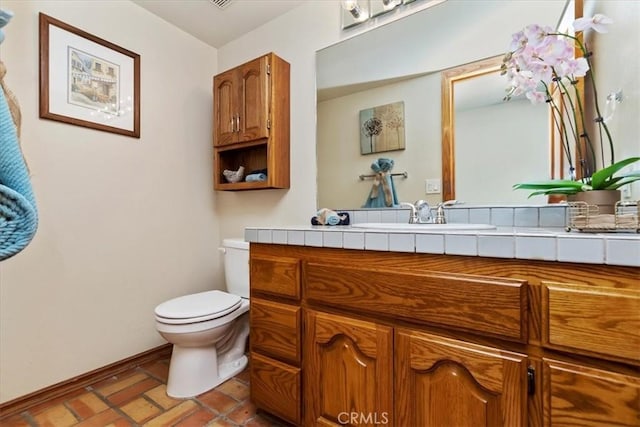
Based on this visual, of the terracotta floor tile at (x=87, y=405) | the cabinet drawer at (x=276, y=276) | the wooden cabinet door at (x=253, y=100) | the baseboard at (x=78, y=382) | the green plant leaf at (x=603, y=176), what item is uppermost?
the wooden cabinet door at (x=253, y=100)

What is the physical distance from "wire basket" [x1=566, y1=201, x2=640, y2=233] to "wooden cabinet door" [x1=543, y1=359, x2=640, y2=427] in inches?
12.4

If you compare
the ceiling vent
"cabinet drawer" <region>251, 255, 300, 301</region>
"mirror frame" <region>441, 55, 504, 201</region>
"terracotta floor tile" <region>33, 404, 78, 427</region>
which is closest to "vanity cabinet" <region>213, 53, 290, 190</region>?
the ceiling vent

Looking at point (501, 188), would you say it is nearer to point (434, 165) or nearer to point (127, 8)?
point (434, 165)

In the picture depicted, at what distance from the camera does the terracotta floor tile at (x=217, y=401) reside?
1372mm

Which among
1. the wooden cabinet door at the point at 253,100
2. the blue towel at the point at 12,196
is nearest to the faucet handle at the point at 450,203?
the wooden cabinet door at the point at 253,100

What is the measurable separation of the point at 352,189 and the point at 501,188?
72 centimetres

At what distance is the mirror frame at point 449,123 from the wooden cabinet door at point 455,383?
742mm

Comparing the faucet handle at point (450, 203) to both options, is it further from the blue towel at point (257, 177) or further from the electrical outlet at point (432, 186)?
the blue towel at point (257, 177)

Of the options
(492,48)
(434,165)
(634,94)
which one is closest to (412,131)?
(434,165)

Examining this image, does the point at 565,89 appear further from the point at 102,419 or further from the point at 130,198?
the point at 102,419

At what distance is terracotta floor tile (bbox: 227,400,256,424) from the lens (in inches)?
51.1

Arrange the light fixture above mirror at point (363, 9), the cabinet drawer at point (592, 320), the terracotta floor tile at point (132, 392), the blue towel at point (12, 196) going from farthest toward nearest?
the light fixture above mirror at point (363, 9) < the terracotta floor tile at point (132, 392) < the cabinet drawer at point (592, 320) < the blue towel at point (12, 196)

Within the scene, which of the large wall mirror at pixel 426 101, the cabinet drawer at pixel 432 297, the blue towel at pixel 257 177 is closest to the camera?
the cabinet drawer at pixel 432 297

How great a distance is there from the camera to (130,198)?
1751mm
